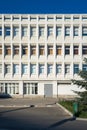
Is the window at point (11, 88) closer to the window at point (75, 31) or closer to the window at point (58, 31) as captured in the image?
the window at point (58, 31)

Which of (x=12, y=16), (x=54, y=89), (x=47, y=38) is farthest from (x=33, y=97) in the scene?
(x=12, y=16)

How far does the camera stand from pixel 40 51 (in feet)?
206

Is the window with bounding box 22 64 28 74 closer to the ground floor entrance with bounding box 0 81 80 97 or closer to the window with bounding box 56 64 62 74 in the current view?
the ground floor entrance with bounding box 0 81 80 97

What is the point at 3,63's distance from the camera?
62656 millimetres

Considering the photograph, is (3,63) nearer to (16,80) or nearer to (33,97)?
(16,80)

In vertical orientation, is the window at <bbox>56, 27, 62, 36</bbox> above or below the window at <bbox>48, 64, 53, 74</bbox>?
above

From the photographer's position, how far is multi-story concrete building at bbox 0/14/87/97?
205 ft

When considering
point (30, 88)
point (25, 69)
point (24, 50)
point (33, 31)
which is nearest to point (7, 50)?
point (24, 50)

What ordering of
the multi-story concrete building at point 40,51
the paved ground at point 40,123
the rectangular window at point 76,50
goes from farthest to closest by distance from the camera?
the rectangular window at point 76,50, the multi-story concrete building at point 40,51, the paved ground at point 40,123

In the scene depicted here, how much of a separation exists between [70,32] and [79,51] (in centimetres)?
366

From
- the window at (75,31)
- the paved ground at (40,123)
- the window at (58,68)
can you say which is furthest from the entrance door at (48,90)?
the paved ground at (40,123)

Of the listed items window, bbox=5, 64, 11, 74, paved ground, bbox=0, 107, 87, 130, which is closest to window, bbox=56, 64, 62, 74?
window, bbox=5, 64, 11, 74

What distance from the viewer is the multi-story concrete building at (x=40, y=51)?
62562 millimetres

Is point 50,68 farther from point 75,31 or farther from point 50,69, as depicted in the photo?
point 75,31
